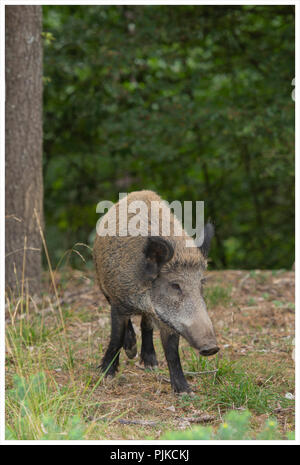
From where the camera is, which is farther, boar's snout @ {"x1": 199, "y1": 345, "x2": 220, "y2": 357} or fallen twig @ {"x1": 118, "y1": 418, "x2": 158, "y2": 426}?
boar's snout @ {"x1": 199, "y1": 345, "x2": 220, "y2": 357}

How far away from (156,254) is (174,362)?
2.78ft

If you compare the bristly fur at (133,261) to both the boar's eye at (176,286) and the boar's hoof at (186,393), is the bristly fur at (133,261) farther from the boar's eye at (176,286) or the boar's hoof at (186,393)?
the boar's hoof at (186,393)

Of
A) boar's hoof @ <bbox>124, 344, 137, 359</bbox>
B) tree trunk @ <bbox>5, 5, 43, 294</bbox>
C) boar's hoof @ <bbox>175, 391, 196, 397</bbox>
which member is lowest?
boar's hoof @ <bbox>175, 391, 196, 397</bbox>

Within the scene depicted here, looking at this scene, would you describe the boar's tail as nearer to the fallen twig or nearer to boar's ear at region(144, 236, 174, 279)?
boar's ear at region(144, 236, 174, 279)

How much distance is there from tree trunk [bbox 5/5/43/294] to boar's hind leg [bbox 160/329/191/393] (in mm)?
2514

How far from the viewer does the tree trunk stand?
6.56m


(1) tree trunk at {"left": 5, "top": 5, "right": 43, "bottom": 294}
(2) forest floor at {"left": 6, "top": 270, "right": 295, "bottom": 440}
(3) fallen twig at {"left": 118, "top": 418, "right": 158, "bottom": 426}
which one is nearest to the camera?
(2) forest floor at {"left": 6, "top": 270, "right": 295, "bottom": 440}

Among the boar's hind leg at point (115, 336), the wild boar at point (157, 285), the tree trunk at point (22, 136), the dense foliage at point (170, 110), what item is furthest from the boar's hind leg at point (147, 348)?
the dense foliage at point (170, 110)

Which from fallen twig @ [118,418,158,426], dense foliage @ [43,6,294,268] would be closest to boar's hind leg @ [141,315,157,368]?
fallen twig @ [118,418,158,426]

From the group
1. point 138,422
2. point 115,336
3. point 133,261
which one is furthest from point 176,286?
point 138,422

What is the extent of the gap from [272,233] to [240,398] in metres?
7.91

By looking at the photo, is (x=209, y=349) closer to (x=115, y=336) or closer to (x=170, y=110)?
(x=115, y=336)

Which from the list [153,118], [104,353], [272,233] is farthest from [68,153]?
[104,353]

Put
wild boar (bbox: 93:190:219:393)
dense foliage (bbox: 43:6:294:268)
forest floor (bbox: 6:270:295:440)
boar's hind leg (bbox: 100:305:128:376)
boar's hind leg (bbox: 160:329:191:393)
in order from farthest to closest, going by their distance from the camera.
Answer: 1. dense foliage (bbox: 43:6:294:268)
2. boar's hind leg (bbox: 100:305:128:376)
3. boar's hind leg (bbox: 160:329:191:393)
4. wild boar (bbox: 93:190:219:393)
5. forest floor (bbox: 6:270:295:440)
